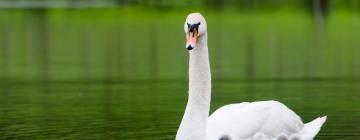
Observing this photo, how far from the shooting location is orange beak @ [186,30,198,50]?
13.9 meters

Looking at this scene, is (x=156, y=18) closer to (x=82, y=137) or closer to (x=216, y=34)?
(x=216, y=34)

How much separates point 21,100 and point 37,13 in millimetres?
66415

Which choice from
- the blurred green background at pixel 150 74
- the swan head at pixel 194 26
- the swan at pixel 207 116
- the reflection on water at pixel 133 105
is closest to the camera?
the swan head at pixel 194 26

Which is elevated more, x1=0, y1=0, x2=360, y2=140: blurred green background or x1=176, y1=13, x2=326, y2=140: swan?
x1=176, y1=13, x2=326, y2=140: swan

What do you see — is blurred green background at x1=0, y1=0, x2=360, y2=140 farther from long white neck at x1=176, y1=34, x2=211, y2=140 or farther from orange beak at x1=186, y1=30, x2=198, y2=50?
orange beak at x1=186, y1=30, x2=198, y2=50

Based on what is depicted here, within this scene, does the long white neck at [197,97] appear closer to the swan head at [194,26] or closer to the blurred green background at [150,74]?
the swan head at [194,26]

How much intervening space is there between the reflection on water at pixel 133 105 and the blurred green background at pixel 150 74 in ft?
0.07

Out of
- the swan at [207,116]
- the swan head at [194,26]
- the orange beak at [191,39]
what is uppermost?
the swan head at [194,26]

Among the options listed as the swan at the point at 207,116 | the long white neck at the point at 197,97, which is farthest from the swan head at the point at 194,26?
the long white neck at the point at 197,97

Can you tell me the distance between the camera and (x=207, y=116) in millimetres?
15148

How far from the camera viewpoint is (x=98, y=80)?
2986 centimetres

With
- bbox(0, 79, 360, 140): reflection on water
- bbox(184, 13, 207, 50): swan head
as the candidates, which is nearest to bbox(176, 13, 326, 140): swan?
bbox(184, 13, 207, 50): swan head

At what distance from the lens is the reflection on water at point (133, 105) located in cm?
1827

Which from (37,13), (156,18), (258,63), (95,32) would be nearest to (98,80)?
(258,63)
